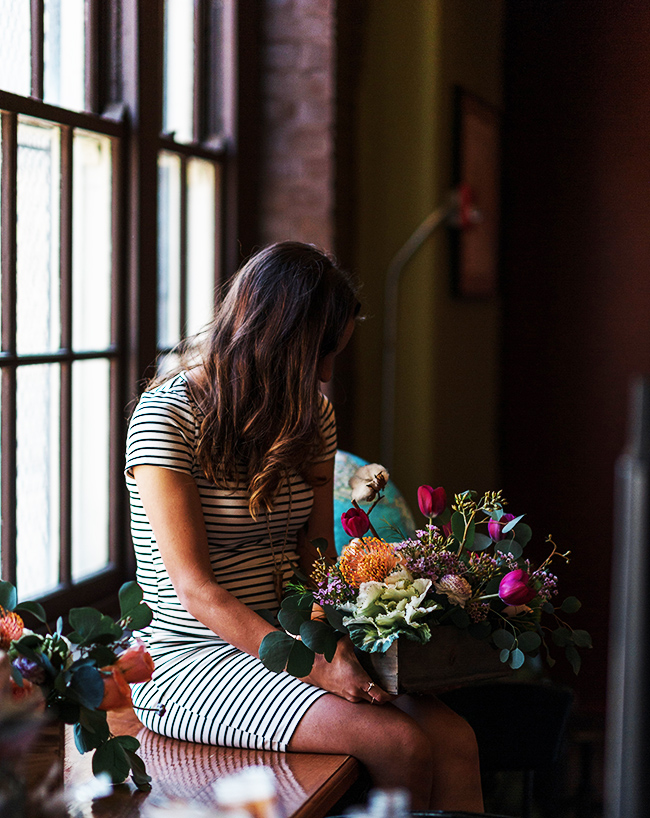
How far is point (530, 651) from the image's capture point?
4.64ft

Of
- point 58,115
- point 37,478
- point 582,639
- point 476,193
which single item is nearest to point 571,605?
point 582,639

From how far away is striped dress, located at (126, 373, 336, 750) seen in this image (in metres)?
1.50

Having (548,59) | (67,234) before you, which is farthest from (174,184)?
(548,59)

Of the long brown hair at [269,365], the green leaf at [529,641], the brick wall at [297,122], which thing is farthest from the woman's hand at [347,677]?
the brick wall at [297,122]

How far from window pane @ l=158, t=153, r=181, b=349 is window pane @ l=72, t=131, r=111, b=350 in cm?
24

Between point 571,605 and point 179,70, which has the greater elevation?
point 179,70

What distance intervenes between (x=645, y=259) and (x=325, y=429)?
6.90ft

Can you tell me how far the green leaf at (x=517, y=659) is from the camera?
138 cm

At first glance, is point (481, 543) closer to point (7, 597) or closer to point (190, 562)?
point (190, 562)

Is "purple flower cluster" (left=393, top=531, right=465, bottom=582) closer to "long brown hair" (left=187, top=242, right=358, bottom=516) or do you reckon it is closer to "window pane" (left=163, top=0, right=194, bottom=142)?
"long brown hair" (left=187, top=242, right=358, bottom=516)

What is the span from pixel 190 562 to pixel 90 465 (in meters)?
0.65

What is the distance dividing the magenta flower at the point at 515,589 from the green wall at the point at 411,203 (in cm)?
184

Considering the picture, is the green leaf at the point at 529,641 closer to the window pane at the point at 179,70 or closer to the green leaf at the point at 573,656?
the green leaf at the point at 573,656

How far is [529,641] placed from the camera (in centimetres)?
141
